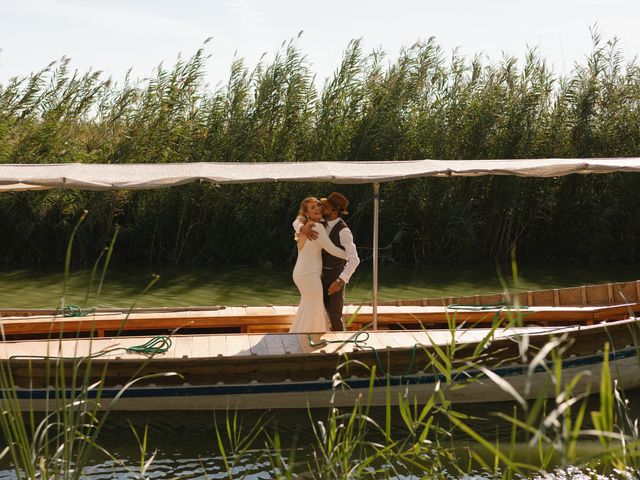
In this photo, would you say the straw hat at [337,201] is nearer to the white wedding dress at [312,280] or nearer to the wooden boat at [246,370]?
the white wedding dress at [312,280]

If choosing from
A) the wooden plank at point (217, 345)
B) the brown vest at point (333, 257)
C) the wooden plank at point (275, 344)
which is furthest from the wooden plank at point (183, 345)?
the brown vest at point (333, 257)

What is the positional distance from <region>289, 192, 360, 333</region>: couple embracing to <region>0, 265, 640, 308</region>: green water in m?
5.25

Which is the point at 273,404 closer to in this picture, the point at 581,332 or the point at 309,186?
the point at 581,332

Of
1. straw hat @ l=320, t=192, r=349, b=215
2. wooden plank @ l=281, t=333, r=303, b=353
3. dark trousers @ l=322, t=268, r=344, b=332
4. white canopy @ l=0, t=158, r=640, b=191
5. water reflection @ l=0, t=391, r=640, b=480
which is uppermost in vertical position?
white canopy @ l=0, t=158, r=640, b=191

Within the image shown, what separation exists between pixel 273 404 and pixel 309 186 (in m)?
9.77

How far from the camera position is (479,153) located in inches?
733

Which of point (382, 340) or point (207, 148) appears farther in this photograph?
point (207, 148)

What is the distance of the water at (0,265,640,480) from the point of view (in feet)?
24.4

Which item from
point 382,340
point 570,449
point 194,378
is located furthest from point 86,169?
point 570,449

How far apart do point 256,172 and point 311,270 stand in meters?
1.08

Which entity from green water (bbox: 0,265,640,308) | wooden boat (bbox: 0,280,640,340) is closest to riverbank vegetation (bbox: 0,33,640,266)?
green water (bbox: 0,265,640,308)

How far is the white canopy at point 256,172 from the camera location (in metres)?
8.21

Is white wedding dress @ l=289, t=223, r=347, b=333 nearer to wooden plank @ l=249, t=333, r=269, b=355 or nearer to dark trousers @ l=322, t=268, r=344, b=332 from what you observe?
dark trousers @ l=322, t=268, r=344, b=332

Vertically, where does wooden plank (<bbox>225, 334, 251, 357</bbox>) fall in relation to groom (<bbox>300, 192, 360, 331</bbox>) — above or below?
below
